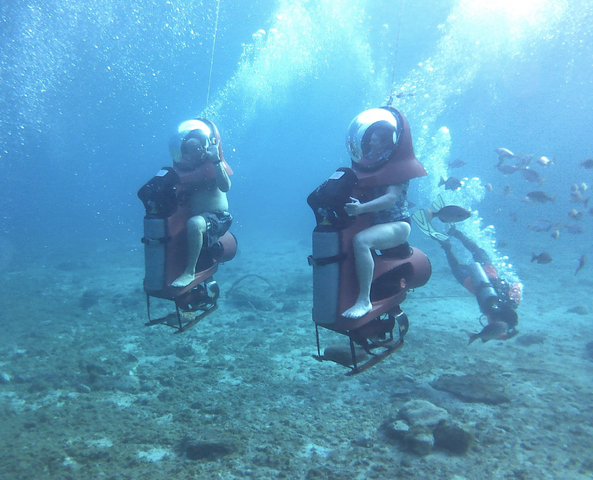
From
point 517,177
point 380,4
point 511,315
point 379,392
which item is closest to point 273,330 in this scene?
point 379,392

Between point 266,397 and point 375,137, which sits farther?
point 266,397

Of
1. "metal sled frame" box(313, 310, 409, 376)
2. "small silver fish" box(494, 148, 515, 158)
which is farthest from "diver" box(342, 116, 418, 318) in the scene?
"small silver fish" box(494, 148, 515, 158)

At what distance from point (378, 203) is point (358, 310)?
3.24 ft

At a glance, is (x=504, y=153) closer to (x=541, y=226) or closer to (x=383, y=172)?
(x=541, y=226)

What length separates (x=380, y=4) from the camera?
21.5m

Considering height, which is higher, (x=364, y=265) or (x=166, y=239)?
(x=166, y=239)

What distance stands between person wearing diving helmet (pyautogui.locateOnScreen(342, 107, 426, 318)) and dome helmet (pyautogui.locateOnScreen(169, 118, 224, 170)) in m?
1.93

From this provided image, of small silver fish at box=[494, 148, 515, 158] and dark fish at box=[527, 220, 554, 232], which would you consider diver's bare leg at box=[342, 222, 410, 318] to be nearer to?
dark fish at box=[527, 220, 554, 232]

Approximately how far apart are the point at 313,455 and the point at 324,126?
9152 cm

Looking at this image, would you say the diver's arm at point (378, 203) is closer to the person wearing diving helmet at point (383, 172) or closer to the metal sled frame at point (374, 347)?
the person wearing diving helmet at point (383, 172)

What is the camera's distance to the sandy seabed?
12.7ft

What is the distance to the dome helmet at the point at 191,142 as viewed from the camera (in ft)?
14.4

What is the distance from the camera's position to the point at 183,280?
402 centimetres

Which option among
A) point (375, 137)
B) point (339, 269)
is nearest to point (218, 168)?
point (375, 137)
